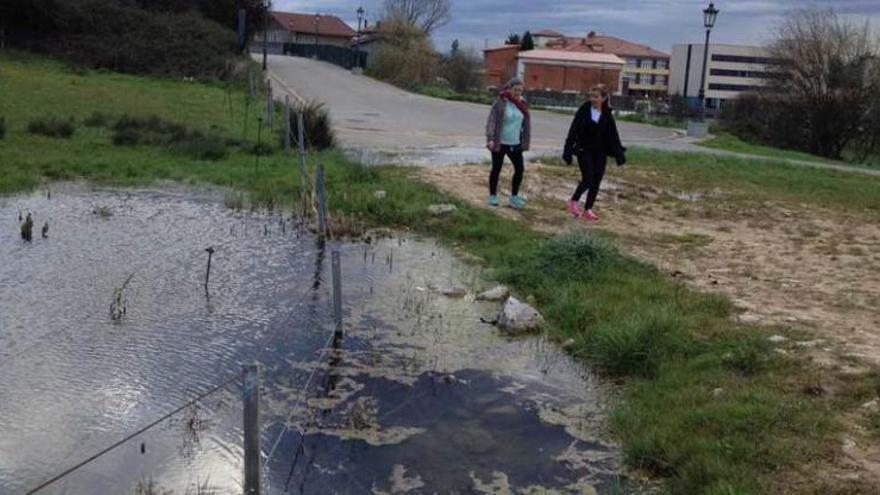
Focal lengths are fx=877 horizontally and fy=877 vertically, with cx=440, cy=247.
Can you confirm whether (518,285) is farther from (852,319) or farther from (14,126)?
(14,126)

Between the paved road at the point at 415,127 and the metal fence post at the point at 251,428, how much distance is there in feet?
41.2

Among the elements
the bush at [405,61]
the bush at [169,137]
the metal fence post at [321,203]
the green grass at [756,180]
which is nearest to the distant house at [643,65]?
the bush at [405,61]

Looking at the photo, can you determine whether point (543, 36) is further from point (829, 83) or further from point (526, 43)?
point (829, 83)

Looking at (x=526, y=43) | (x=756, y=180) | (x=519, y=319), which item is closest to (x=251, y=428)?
(x=519, y=319)

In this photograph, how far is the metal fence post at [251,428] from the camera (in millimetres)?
3516

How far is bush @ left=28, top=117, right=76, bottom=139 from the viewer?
1627 centimetres

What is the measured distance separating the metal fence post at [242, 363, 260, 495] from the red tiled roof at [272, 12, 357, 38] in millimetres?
117902

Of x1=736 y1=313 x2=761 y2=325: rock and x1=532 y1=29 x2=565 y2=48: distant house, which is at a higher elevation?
x1=532 y1=29 x2=565 y2=48: distant house

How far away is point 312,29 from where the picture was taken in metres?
121

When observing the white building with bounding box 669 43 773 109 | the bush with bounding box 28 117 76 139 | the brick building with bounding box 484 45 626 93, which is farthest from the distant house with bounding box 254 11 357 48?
the bush with bounding box 28 117 76 139

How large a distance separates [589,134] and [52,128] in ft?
34.7

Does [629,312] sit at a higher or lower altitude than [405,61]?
lower

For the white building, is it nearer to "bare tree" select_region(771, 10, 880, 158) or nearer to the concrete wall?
the concrete wall

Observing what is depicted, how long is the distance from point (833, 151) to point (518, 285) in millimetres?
36047
